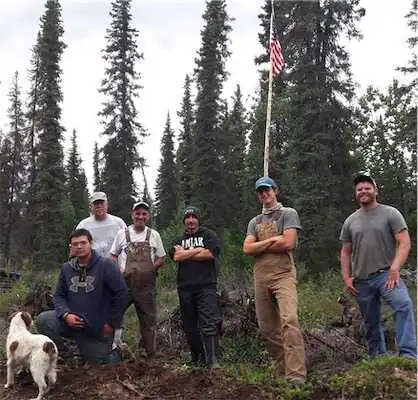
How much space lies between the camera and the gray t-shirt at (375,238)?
5719 millimetres

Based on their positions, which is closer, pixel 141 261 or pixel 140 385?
pixel 140 385

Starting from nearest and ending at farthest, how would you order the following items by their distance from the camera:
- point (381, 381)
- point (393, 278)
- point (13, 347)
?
point (381, 381)
point (393, 278)
point (13, 347)

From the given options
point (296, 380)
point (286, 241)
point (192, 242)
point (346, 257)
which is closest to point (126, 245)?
point (192, 242)

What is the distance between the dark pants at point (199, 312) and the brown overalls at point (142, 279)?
1.55 feet

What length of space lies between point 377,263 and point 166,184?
57472 millimetres

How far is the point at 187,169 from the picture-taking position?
47125mm

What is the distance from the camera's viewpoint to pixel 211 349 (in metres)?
6.42

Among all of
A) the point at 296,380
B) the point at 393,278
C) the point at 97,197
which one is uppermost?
the point at 97,197

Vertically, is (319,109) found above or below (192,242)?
above

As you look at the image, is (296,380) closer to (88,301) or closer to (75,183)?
(88,301)

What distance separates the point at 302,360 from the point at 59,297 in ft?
8.56

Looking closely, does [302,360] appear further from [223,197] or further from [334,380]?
[223,197]

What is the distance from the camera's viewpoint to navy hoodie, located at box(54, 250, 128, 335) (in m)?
5.95

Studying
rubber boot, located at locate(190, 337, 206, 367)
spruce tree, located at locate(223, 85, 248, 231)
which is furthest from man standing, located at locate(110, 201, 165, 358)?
spruce tree, located at locate(223, 85, 248, 231)
